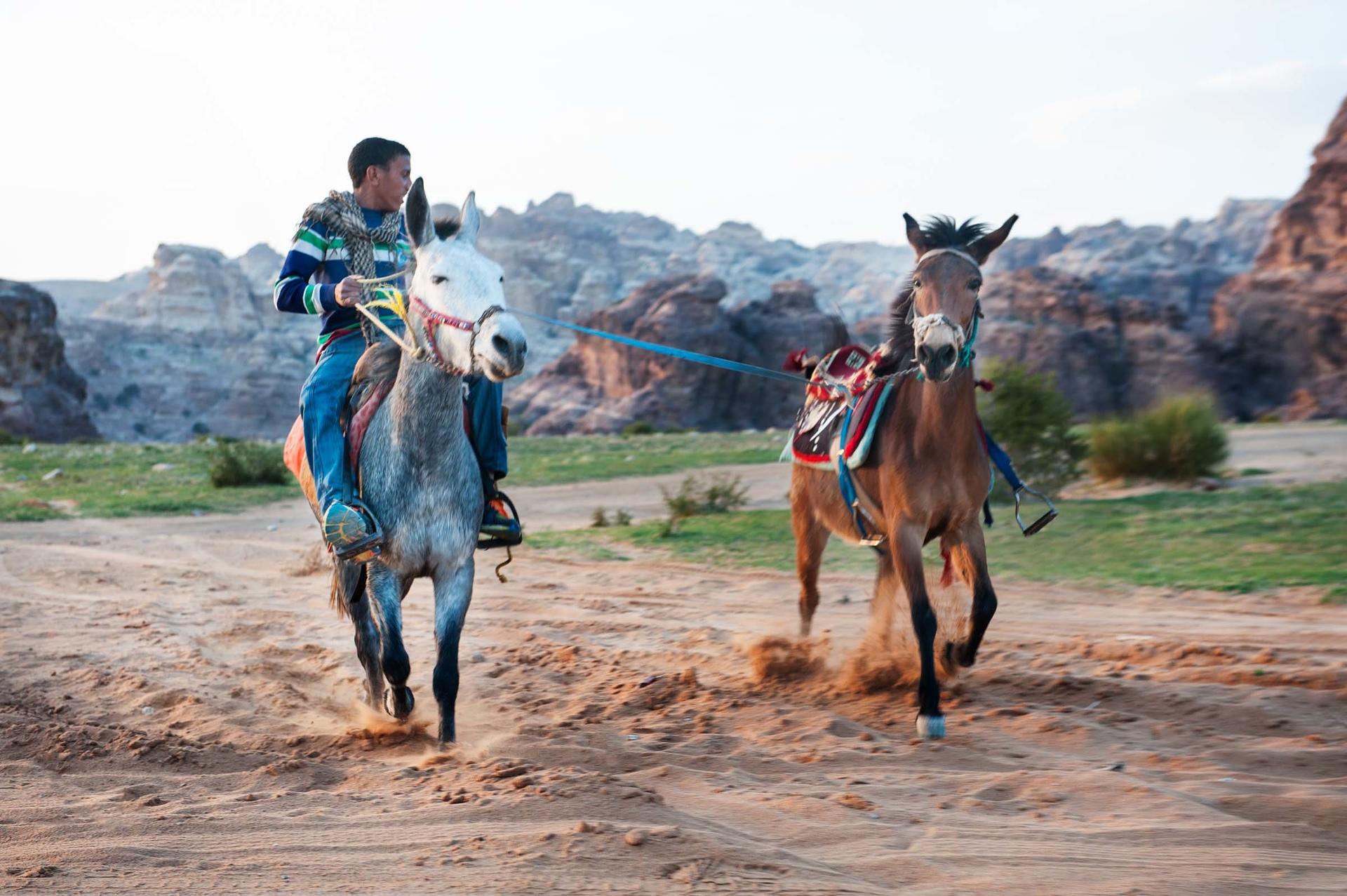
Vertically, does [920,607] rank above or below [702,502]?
above

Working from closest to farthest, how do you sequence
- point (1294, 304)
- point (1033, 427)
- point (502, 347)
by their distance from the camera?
point (502, 347) → point (1033, 427) → point (1294, 304)

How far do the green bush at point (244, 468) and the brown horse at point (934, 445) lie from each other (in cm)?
1880

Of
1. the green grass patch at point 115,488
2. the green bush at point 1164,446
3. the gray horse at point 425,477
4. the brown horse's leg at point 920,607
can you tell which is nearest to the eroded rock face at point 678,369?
the green grass patch at point 115,488

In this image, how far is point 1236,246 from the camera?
423ft

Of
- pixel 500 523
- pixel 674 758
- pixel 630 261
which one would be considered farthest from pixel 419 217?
pixel 630 261

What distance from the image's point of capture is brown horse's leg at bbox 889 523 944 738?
5.67 metres

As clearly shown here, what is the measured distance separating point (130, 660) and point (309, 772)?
10.7 feet

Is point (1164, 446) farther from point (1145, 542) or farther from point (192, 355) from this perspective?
point (192, 355)

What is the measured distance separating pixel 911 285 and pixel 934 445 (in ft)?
3.59

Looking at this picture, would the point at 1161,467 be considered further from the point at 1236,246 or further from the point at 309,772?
the point at 1236,246

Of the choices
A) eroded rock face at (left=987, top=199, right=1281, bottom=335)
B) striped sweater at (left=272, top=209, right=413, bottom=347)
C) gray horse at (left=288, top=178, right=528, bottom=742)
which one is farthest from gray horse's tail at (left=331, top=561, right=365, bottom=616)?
eroded rock face at (left=987, top=199, right=1281, bottom=335)

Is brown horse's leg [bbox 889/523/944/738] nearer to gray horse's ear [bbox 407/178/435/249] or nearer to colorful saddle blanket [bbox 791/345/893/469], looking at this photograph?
colorful saddle blanket [bbox 791/345/893/469]

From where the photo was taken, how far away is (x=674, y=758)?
202 inches

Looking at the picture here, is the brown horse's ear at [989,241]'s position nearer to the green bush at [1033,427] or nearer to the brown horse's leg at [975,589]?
the brown horse's leg at [975,589]
